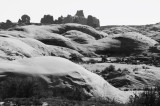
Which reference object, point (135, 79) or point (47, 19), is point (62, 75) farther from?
point (47, 19)

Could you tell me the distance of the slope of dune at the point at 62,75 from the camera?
1571 cm

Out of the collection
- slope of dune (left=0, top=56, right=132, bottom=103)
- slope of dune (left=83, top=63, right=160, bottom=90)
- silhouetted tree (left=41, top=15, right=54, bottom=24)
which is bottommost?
slope of dune (left=83, top=63, right=160, bottom=90)

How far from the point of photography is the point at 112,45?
57.1 meters

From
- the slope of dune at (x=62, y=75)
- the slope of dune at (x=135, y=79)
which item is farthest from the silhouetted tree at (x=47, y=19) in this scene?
the slope of dune at (x=62, y=75)

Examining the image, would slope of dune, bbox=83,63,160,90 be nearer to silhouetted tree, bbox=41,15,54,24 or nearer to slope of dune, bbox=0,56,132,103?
slope of dune, bbox=0,56,132,103

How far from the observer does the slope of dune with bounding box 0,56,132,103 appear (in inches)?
619

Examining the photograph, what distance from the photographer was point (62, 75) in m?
16.2

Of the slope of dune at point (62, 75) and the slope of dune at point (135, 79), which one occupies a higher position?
the slope of dune at point (62, 75)

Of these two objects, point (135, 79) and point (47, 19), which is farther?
point (47, 19)

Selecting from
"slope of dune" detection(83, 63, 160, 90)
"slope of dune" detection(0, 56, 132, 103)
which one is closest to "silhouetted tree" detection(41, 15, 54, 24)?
"slope of dune" detection(83, 63, 160, 90)

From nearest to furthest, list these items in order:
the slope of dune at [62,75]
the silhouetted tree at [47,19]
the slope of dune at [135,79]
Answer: the slope of dune at [62,75] < the slope of dune at [135,79] < the silhouetted tree at [47,19]

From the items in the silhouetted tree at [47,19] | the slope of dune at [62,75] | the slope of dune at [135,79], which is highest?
the silhouetted tree at [47,19]

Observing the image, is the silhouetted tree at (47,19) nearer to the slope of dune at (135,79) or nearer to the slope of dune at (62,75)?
the slope of dune at (135,79)

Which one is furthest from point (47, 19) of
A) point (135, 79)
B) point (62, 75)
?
point (62, 75)
